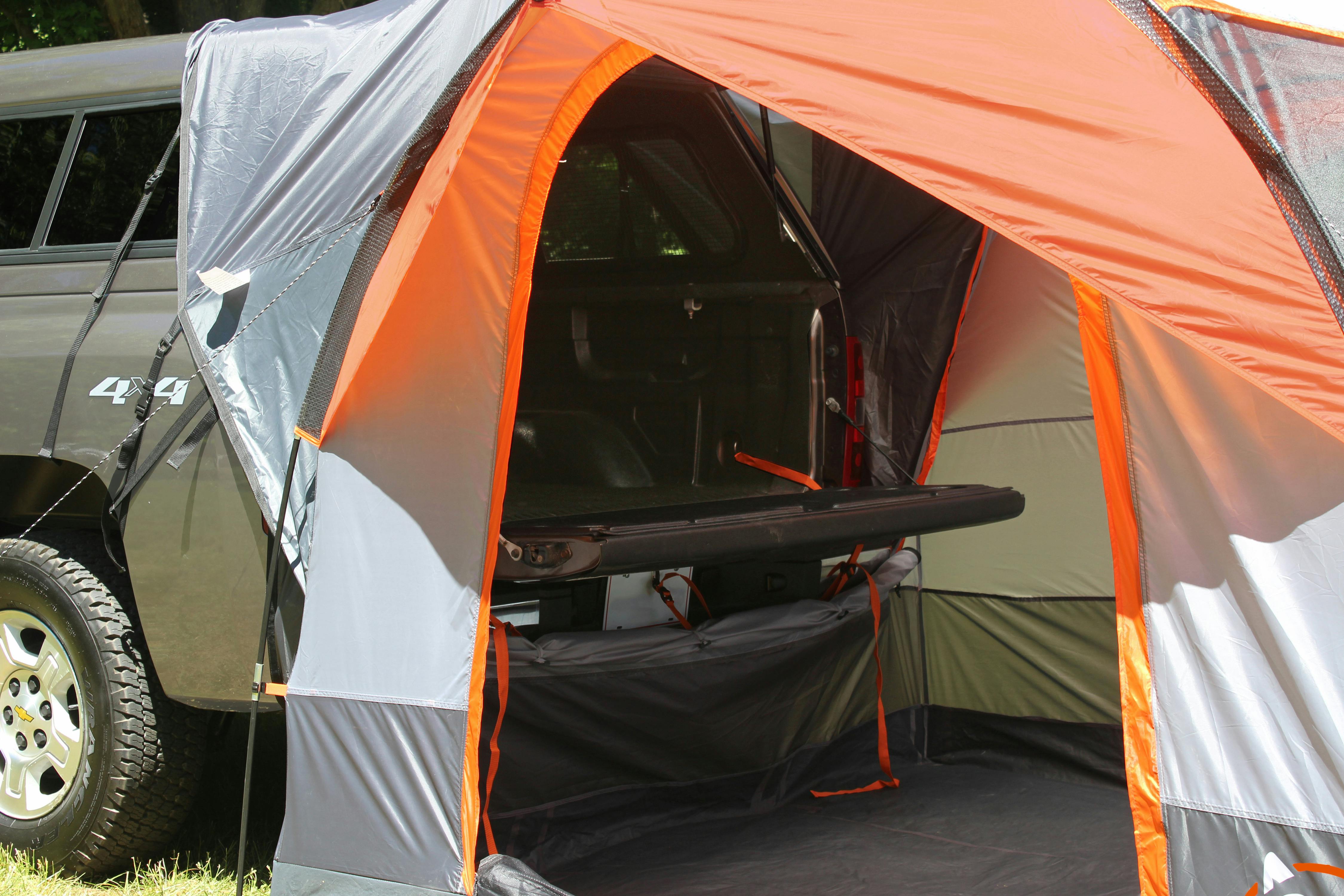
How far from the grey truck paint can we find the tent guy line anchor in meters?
0.02

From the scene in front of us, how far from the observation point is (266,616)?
104 inches

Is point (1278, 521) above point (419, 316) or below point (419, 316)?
below

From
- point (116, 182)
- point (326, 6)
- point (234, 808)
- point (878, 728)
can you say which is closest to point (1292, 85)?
point (878, 728)

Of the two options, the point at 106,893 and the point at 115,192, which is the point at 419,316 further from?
the point at 106,893

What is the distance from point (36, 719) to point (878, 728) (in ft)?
8.60

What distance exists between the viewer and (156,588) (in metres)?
2.80

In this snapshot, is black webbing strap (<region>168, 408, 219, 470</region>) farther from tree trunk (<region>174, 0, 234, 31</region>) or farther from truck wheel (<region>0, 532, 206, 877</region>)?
tree trunk (<region>174, 0, 234, 31</region>)

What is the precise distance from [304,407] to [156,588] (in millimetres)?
630

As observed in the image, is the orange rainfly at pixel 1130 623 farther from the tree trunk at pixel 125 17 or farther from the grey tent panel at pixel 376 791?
the tree trunk at pixel 125 17

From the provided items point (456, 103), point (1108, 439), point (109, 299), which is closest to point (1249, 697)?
point (1108, 439)

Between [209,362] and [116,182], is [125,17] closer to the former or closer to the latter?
[116,182]

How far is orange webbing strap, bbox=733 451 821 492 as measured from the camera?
3.98 m

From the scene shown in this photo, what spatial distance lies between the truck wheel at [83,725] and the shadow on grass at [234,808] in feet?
0.46

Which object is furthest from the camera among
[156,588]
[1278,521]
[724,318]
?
[724,318]
